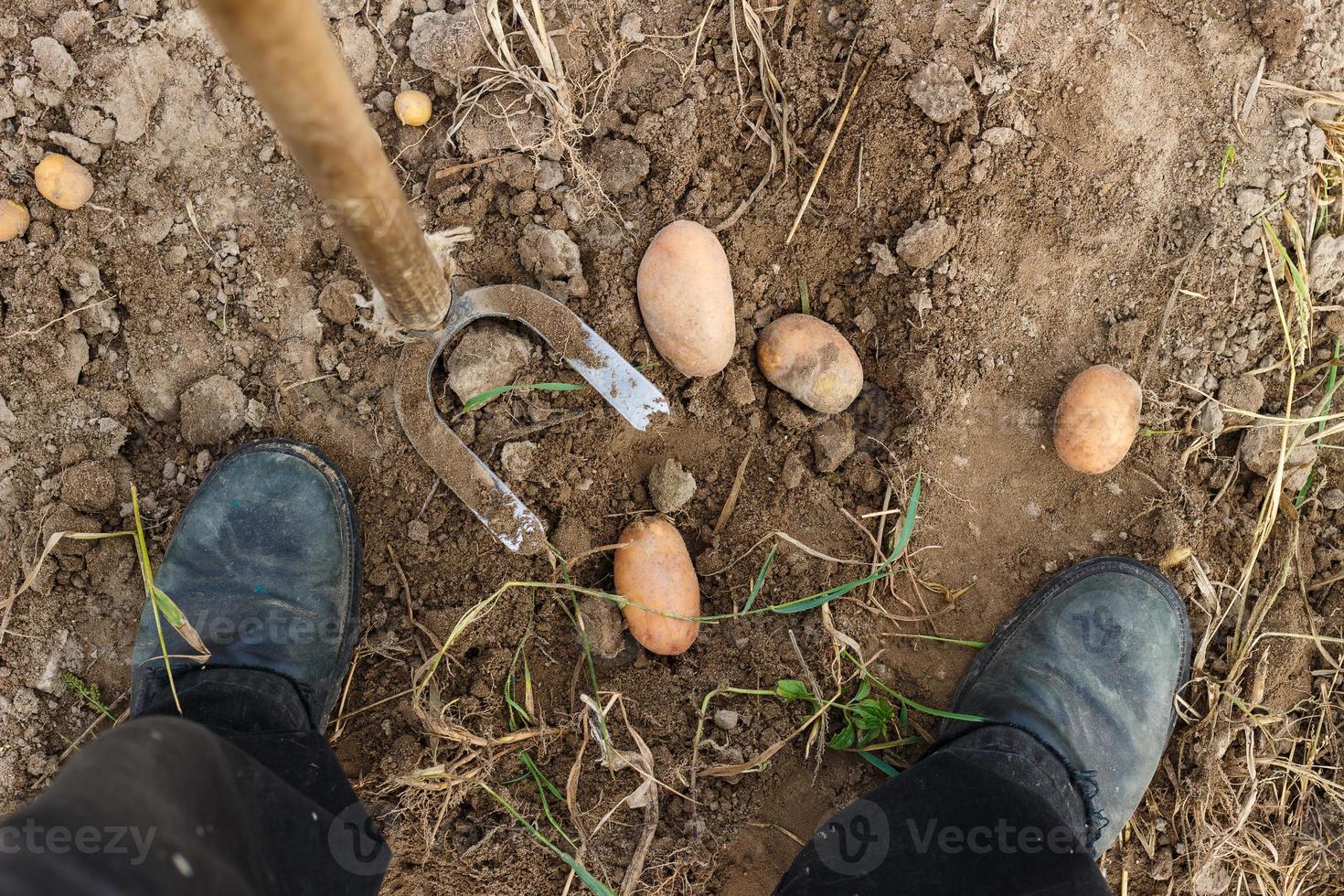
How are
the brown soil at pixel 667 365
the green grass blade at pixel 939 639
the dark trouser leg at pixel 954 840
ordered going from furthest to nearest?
the green grass blade at pixel 939 639 → the brown soil at pixel 667 365 → the dark trouser leg at pixel 954 840

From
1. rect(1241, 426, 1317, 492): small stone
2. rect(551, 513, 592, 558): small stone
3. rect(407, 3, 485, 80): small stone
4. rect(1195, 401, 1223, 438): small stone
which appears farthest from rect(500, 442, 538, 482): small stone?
rect(1241, 426, 1317, 492): small stone

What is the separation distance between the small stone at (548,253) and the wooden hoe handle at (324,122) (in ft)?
1.64

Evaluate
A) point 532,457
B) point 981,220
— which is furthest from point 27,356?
point 981,220

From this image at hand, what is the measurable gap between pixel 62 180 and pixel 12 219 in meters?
0.13

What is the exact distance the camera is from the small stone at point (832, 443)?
1.84 meters

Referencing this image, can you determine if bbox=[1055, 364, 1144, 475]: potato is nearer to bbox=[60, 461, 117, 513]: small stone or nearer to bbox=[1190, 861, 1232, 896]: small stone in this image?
bbox=[1190, 861, 1232, 896]: small stone

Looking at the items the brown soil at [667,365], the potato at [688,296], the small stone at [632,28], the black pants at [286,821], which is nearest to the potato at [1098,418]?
the brown soil at [667,365]

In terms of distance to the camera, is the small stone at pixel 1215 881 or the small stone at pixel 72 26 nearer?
the small stone at pixel 72 26

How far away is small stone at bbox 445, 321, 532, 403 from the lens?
1.72m

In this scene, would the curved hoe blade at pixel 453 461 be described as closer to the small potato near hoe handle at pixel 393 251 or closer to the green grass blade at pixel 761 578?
the small potato near hoe handle at pixel 393 251

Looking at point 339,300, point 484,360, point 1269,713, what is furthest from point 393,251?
point 1269,713

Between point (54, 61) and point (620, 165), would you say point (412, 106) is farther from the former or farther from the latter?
point (54, 61)

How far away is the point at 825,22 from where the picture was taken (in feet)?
6.02

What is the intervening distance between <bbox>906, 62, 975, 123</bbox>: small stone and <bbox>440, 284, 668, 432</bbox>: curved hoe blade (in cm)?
82
